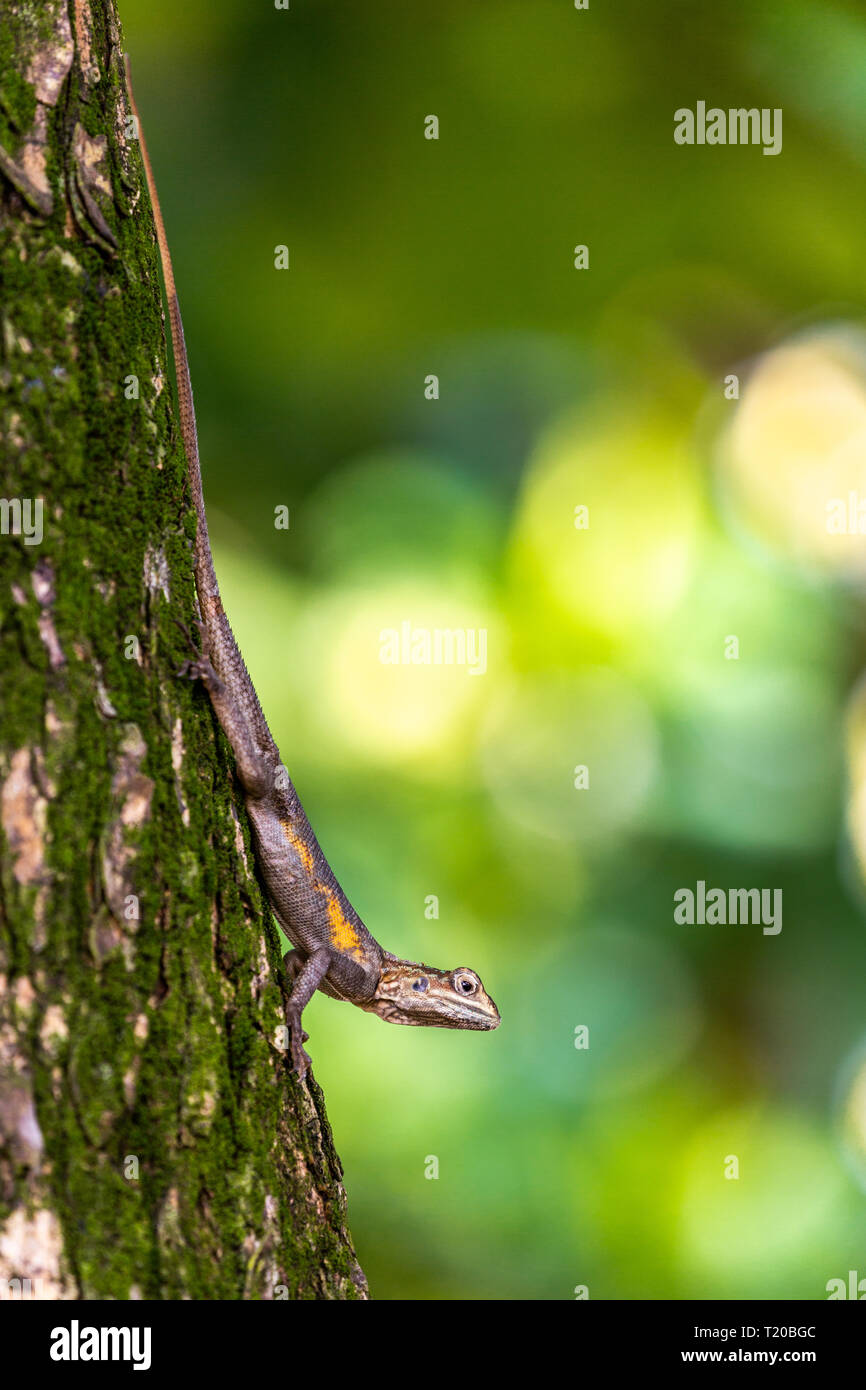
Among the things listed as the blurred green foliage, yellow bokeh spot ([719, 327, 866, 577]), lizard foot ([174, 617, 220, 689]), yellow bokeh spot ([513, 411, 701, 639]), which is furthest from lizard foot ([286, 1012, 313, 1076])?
yellow bokeh spot ([719, 327, 866, 577])

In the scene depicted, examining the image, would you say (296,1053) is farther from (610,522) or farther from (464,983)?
(610,522)

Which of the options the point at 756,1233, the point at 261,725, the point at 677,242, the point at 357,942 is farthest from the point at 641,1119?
the point at 677,242

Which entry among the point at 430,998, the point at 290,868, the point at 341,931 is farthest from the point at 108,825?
the point at 430,998

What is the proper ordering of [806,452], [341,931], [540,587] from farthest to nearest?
[806,452] < [540,587] < [341,931]

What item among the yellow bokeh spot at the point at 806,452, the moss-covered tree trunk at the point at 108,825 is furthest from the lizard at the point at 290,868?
the yellow bokeh spot at the point at 806,452

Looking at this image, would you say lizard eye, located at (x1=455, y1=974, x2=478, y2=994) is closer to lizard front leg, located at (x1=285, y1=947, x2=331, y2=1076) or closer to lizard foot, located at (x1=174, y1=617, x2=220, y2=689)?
lizard front leg, located at (x1=285, y1=947, x2=331, y2=1076)

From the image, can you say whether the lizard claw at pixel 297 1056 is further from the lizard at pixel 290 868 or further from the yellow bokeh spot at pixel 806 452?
the yellow bokeh spot at pixel 806 452

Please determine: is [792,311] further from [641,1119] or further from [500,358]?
[641,1119]
